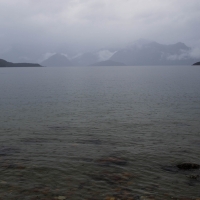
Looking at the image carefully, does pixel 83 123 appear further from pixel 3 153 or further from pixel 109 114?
pixel 3 153

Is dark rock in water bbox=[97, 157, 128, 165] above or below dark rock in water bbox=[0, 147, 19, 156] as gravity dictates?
below

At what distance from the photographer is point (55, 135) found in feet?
104

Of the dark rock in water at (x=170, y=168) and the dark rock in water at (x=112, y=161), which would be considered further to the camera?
the dark rock in water at (x=112, y=161)

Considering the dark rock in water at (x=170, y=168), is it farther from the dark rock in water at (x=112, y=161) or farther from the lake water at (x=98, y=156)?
the dark rock in water at (x=112, y=161)

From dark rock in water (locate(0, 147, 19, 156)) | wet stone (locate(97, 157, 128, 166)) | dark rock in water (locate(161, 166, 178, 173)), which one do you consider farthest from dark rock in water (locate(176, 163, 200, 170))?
dark rock in water (locate(0, 147, 19, 156))

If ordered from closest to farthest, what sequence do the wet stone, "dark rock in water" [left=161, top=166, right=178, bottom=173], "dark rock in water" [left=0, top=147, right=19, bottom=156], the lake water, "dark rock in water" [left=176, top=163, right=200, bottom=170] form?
the lake water → "dark rock in water" [left=161, top=166, right=178, bottom=173] → "dark rock in water" [left=176, top=163, right=200, bottom=170] → the wet stone → "dark rock in water" [left=0, top=147, right=19, bottom=156]

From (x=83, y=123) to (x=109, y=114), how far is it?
8343 mm

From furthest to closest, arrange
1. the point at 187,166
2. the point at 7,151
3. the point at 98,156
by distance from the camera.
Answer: the point at 7,151
the point at 98,156
the point at 187,166

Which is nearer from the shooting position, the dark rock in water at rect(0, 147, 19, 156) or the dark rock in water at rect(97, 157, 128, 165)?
the dark rock in water at rect(97, 157, 128, 165)

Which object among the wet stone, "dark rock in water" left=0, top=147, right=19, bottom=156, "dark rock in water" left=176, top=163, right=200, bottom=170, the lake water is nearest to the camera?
the lake water

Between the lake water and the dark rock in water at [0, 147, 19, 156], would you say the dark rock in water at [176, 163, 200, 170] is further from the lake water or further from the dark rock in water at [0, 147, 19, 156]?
the dark rock in water at [0, 147, 19, 156]

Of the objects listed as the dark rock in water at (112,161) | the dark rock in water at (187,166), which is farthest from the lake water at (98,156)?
the dark rock in water at (187,166)

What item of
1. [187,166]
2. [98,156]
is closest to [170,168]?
[187,166]

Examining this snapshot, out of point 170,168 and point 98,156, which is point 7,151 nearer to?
point 98,156
